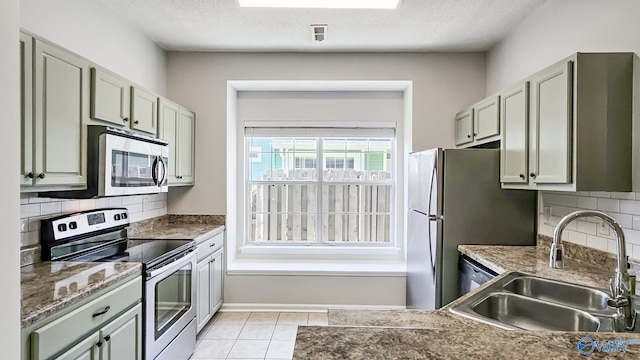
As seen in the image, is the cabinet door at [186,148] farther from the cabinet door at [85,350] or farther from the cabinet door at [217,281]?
the cabinet door at [85,350]

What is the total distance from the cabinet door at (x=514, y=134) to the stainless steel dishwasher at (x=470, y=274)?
2.04 ft

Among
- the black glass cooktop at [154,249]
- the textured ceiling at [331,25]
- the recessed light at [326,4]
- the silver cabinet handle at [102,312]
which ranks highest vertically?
the recessed light at [326,4]

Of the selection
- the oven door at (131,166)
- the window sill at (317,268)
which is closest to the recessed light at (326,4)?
the oven door at (131,166)

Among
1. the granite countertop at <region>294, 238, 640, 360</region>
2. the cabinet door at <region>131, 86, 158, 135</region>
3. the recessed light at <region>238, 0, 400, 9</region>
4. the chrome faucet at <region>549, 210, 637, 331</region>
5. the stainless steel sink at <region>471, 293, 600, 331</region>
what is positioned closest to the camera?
the granite countertop at <region>294, 238, 640, 360</region>

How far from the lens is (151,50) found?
339cm

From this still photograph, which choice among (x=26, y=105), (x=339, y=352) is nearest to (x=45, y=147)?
(x=26, y=105)

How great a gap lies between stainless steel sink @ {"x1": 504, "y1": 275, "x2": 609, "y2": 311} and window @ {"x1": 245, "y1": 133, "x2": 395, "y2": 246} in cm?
223

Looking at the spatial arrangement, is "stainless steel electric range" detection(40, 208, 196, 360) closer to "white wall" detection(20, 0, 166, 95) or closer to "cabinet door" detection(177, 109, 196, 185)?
"cabinet door" detection(177, 109, 196, 185)

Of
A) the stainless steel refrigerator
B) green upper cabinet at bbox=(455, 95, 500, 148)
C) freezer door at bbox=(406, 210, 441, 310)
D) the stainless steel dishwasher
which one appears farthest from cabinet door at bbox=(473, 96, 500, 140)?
the stainless steel dishwasher

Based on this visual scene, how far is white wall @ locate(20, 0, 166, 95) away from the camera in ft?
→ 6.98

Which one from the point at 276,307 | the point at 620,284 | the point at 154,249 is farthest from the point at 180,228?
the point at 620,284

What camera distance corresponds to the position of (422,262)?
3027 millimetres

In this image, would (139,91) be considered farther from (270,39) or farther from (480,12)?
(480,12)

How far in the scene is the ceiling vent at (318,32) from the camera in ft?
9.95
